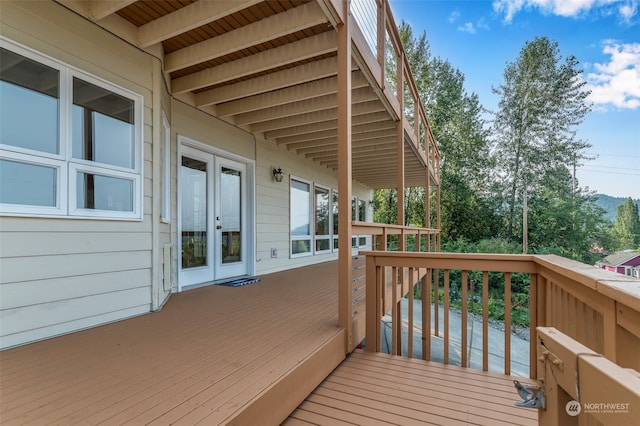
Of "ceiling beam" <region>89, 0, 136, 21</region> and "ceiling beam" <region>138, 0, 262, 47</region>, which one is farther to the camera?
"ceiling beam" <region>138, 0, 262, 47</region>

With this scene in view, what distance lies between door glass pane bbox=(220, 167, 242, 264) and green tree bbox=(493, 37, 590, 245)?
1733 cm

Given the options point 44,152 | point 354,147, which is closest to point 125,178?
point 44,152

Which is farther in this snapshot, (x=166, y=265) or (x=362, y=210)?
(x=362, y=210)

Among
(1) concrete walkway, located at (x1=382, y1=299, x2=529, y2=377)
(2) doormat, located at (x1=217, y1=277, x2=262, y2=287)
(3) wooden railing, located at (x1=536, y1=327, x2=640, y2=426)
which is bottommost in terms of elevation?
(1) concrete walkway, located at (x1=382, y1=299, x2=529, y2=377)

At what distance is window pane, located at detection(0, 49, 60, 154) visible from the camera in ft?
6.81

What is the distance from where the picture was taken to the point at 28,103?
2.19 meters

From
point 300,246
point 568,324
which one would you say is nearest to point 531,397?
point 568,324

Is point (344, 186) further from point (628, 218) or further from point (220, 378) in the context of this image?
point (628, 218)

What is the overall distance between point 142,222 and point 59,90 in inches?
47.8

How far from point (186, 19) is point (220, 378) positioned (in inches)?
112

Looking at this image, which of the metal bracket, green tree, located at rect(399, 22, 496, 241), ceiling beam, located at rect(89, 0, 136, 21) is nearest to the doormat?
ceiling beam, located at rect(89, 0, 136, 21)

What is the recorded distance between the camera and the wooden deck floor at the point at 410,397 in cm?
170

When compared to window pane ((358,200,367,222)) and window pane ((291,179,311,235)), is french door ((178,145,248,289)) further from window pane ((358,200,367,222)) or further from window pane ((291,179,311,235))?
window pane ((358,200,367,222))

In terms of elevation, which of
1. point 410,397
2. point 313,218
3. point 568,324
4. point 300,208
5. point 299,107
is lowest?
point 410,397
